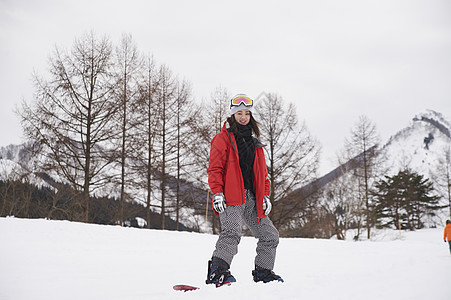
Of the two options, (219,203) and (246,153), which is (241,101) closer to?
(246,153)

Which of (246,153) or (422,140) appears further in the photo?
(422,140)

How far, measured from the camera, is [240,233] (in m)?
3.22

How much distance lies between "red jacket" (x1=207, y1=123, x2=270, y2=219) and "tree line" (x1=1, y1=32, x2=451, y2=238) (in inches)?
427

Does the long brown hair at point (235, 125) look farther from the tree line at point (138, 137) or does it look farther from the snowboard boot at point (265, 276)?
the tree line at point (138, 137)

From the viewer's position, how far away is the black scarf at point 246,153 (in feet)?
11.3

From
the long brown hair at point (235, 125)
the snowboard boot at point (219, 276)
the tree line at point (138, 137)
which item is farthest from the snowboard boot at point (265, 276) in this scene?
the tree line at point (138, 137)

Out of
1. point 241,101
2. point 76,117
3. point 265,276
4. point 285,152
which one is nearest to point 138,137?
point 76,117

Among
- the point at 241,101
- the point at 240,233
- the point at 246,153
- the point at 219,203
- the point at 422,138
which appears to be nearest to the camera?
the point at 219,203

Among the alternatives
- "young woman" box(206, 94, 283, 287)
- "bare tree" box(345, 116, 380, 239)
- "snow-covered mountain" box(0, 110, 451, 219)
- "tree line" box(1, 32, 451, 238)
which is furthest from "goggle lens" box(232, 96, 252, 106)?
"snow-covered mountain" box(0, 110, 451, 219)

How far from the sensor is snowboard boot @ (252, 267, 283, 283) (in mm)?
3244

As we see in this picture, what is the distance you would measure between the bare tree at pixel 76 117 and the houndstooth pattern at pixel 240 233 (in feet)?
36.0

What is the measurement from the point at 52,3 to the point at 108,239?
243 inches

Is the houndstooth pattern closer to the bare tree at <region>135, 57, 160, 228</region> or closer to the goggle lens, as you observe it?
the goggle lens

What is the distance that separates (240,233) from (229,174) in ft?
1.97
